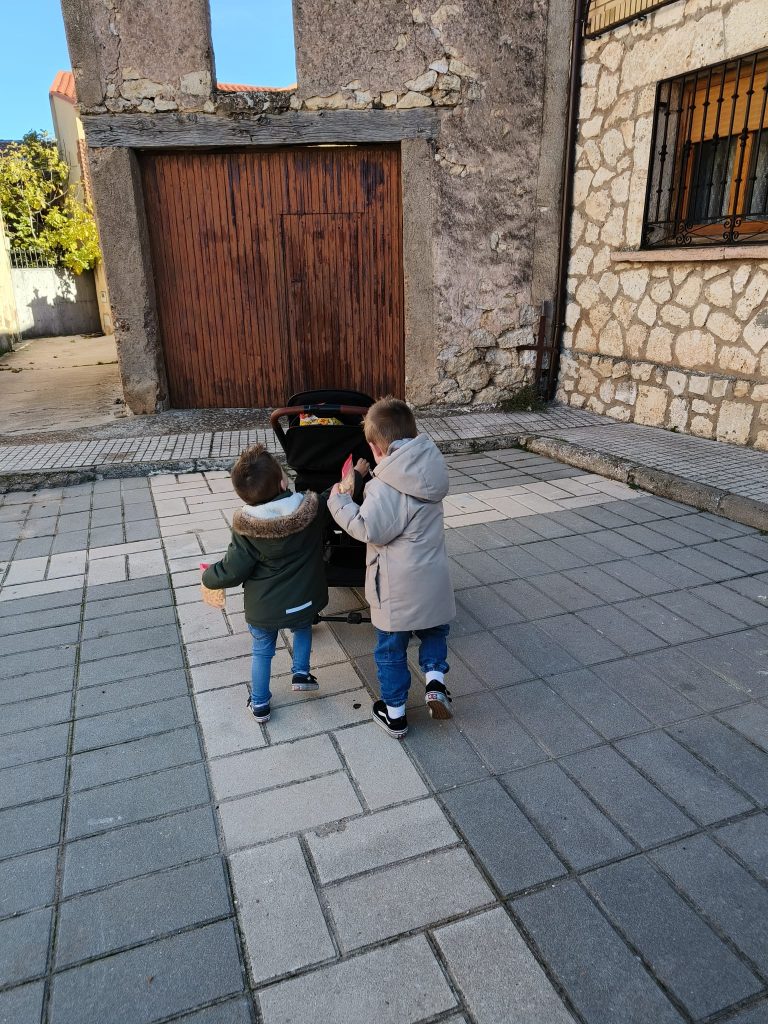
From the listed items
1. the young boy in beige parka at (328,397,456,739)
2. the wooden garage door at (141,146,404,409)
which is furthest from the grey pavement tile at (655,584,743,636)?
the wooden garage door at (141,146,404,409)

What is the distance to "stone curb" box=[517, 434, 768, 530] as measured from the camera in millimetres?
4379

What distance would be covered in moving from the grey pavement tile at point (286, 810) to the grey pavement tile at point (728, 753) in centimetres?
121

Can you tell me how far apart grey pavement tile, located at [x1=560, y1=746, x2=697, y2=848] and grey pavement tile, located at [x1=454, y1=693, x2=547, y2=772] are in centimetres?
14

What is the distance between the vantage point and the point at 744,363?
5.39 m

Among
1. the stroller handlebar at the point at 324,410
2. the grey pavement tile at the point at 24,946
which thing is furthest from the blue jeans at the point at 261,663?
the stroller handlebar at the point at 324,410

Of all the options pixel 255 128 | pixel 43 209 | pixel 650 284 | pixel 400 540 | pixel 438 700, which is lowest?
pixel 438 700

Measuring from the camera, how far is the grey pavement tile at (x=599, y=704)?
2561mm

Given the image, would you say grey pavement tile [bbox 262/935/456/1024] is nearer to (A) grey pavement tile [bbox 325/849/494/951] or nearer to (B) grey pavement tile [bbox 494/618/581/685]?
(A) grey pavement tile [bbox 325/849/494/951]

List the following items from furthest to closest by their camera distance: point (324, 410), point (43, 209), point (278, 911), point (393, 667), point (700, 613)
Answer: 1. point (43, 209)
2. point (700, 613)
3. point (324, 410)
4. point (393, 667)
5. point (278, 911)

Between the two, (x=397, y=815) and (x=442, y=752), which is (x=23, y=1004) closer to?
(x=397, y=815)

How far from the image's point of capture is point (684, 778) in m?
2.30

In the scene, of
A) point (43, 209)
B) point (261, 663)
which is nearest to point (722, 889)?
point (261, 663)

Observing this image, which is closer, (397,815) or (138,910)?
(138,910)

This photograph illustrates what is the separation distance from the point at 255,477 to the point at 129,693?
1.11m
